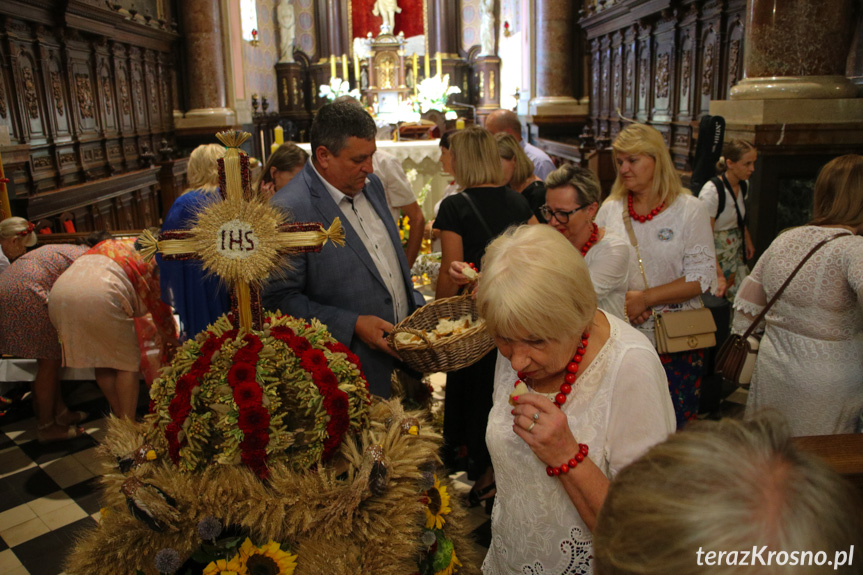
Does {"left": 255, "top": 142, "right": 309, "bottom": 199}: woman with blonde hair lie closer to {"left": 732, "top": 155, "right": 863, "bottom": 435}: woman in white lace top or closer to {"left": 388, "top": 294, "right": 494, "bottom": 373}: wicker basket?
{"left": 388, "top": 294, "right": 494, "bottom": 373}: wicker basket

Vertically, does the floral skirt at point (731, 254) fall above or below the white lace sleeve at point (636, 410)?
below

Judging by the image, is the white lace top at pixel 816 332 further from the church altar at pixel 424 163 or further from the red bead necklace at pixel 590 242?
the church altar at pixel 424 163

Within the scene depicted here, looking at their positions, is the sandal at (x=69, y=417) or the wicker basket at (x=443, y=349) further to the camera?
the sandal at (x=69, y=417)

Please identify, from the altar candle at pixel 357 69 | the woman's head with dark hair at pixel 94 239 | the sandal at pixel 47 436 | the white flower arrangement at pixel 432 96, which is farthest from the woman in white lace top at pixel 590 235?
the altar candle at pixel 357 69

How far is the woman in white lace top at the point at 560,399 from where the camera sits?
1355mm

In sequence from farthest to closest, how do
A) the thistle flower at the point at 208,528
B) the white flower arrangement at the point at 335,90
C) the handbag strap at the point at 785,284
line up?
the white flower arrangement at the point at 335,90, the handbag strap at the point at 785,284, the thistle flower at the point at 208,528

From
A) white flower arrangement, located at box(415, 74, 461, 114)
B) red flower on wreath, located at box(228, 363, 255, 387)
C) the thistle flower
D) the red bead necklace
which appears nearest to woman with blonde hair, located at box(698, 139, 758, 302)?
the red bead necklace

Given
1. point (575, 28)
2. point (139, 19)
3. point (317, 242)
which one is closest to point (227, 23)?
point (139, 19)

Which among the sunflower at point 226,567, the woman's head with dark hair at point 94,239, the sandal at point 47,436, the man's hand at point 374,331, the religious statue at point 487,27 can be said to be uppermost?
the religious statue at point 487,27

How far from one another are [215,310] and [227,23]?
1021 cm

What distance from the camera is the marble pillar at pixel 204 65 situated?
11180 millimetres

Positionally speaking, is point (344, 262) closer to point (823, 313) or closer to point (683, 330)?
point (683, 330)

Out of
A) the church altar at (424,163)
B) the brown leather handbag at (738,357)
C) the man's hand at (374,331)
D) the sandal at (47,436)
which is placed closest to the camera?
the man's hand at (374,331)

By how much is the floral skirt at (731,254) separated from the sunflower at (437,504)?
135 inches
